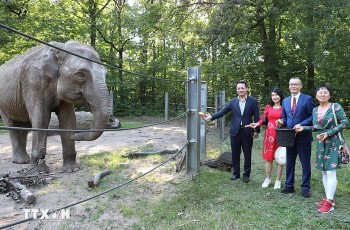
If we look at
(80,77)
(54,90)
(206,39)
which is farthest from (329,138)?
(206,39)

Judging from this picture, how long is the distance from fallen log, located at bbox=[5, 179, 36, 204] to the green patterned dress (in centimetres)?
310

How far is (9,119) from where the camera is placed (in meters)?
5.97

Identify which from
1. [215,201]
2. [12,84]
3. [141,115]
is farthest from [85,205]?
[141,115]

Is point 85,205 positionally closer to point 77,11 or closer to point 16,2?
point 16,2

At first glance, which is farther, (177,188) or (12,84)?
(12,84)

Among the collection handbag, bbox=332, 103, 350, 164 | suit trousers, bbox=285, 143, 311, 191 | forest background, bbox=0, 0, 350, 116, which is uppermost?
forest background, bbox=0, 0, 350, 116

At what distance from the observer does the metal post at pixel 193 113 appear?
4699 millimetres

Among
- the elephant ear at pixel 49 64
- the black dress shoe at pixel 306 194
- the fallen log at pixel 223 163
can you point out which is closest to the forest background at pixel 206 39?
the elephant ear at pixel 49 64

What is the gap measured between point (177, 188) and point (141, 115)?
13.8m

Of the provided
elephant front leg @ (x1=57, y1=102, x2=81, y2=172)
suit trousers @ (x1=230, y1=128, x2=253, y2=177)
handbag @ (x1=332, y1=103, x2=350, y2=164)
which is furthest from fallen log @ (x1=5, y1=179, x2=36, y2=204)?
handbag @ (x1=332, y1=103, x2=350, y2=164)

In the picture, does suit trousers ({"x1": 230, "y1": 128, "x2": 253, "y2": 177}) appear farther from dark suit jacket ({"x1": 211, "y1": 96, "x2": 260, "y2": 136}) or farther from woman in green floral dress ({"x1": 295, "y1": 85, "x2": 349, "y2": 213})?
woman in green floral dress ({"x1": 295, "y1": 85, "x2": 349, "y2": 213})

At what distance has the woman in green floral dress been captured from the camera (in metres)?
3.48

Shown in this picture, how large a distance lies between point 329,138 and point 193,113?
5.88ft

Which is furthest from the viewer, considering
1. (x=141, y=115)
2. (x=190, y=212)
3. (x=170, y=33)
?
(x=141, y=115)
